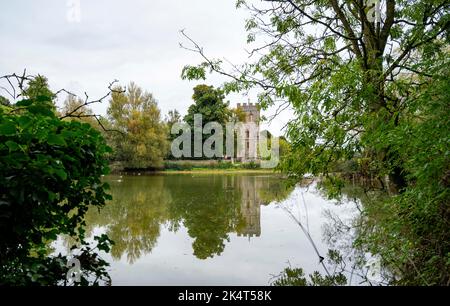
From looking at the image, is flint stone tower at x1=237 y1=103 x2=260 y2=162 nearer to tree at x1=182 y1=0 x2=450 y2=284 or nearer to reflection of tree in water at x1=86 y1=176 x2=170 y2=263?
reflection of tree in water at x1=86 y1=176 x2=170 y2=263

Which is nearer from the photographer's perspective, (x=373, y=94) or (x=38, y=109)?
(x=38, y=109)

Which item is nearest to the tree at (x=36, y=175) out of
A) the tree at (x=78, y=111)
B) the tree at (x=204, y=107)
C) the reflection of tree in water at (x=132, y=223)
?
the tree at (x=78, y=111)

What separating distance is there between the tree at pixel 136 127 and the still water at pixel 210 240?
64.7ft

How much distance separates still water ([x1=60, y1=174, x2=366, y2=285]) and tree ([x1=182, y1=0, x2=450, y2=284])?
38.8 inches

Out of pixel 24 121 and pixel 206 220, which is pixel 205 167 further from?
pixel 24 121

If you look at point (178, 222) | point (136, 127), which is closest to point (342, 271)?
point (178, 222)

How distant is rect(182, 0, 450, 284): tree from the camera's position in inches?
94.6

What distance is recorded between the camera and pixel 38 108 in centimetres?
149

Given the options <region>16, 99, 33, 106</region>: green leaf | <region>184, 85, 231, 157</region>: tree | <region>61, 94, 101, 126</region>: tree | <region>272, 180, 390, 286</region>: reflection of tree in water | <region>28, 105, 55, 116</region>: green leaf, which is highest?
<region>184, 85, 231, 157</region>: tree

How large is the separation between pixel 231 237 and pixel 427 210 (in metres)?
3.52

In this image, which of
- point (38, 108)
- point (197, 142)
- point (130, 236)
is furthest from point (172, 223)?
point (197, 142)

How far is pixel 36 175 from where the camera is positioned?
4.81ft

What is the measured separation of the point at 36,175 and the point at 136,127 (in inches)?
1087

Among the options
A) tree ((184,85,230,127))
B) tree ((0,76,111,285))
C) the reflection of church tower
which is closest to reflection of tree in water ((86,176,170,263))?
the reflection of church tower
